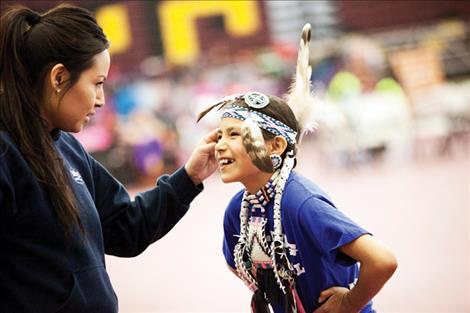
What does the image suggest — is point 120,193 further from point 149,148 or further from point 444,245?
point 149,148

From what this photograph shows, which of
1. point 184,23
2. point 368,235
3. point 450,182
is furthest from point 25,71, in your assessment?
point 184,23

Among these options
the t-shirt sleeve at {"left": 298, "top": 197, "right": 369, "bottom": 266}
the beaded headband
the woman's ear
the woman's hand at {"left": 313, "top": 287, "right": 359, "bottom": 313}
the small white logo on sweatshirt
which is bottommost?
the woman's hand at {"left": 313, "top": 287, "right": 359, "bottom": 313}

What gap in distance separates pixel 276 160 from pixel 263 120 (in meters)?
0.11

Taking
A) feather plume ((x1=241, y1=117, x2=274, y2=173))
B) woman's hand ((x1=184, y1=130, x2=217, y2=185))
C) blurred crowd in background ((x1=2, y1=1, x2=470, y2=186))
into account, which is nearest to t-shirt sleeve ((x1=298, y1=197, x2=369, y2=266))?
feather plume ((x1=241, y1=117, x2=274, y2=173))

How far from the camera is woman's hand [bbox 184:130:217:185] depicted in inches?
81.0

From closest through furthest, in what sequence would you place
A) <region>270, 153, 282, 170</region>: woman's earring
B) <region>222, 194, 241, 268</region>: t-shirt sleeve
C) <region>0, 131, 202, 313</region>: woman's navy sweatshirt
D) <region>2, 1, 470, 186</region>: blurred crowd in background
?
<region>0, 131, 202, 313</region>: woman's navy sweatshirt
<region>270, 153, 282, 170</region>: woman's earring
<region>222, 194, 241, 268</region>: t-shirt sleeve
<region>2, 1, 470, 186</region>: blurred crowd in background

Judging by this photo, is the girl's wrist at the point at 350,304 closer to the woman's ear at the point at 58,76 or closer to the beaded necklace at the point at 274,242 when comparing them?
the beaded necklace at the point at 274,242

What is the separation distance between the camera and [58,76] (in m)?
1.68

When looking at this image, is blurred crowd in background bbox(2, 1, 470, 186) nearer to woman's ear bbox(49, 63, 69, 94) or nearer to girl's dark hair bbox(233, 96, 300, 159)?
girl's dark hair bbox(233, 96, 300, 159)

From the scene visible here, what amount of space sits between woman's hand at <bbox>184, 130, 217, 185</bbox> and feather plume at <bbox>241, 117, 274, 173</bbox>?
20cm

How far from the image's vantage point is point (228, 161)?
6.26ft

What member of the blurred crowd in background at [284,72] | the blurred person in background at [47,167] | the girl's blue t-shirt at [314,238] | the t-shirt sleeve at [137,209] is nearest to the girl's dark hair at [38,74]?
the blurred person in background at [47,167]

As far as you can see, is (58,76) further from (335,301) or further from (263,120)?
(335,301)

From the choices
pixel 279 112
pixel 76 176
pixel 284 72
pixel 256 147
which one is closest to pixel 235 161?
pixel 256 147
